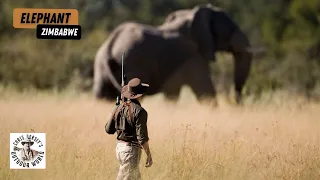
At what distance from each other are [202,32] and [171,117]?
7.29 feet

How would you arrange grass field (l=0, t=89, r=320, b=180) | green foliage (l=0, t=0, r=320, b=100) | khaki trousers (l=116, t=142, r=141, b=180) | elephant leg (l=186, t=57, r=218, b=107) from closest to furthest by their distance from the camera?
1. khaki trousers (l=116, t=142, r=141, b=180)
2. grass field (l=0, t=89, r=320, b=180)
3. elephant leg (l=186, t=57, r=218, b=107)
4. green foliage (l=0, t=0, r=320, b=100)

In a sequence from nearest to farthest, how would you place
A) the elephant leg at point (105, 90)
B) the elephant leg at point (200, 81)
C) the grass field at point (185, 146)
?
the grass field at point (185, 146) < the elephant leg at point (105, 90) < the elephant leg at point (200, 81)

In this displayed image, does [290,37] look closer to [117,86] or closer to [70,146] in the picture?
[117,86]

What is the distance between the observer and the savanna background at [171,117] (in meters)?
6.48

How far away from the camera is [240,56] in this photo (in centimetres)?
1057

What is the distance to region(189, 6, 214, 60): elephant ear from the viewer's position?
9.91m

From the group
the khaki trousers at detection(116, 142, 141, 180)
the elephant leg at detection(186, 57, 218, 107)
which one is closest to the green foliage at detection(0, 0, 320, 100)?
the elephant leg at detection(186, 57, 218, 107)

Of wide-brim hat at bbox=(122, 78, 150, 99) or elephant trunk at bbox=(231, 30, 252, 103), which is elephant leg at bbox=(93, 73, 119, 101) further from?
wide-brim hat at bbox=(122, 78, 150, 99)

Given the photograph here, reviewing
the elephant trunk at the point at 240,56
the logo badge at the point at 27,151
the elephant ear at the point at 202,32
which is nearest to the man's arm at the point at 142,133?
the logo badge at the point at 27,151

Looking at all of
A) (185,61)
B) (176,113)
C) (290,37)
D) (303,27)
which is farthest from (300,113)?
(290,37)

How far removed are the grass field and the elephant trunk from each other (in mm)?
2396

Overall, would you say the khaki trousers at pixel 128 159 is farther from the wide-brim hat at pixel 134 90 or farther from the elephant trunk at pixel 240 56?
the elephant trunk at pixel 240 56

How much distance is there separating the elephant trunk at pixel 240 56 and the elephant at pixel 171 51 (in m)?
0.01

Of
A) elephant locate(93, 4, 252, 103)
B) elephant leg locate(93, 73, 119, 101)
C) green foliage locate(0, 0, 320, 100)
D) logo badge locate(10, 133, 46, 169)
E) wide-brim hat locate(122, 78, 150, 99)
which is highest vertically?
green foliage locate(0, 0, 320, 100)
